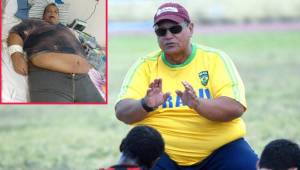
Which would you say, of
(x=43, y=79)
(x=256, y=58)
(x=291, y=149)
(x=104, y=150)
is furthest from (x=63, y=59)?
(x=256, y=58)

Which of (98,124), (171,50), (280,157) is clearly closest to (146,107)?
(171,50)

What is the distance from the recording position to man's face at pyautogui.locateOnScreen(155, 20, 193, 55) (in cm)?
568

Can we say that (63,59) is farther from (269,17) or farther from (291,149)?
(269,17)

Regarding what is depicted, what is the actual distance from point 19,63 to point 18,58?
3 cm

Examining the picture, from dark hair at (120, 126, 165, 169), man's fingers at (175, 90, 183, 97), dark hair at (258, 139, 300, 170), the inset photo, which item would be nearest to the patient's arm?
the inset photo

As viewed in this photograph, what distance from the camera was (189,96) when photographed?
5.35m

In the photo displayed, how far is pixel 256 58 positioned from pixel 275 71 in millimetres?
3270

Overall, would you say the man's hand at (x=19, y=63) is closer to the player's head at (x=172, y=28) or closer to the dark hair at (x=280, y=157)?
the player's head at (x=172, y=28)

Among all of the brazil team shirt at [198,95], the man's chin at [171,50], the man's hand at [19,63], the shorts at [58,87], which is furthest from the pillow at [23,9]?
the man's chin at [171,50]

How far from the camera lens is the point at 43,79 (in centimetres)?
559

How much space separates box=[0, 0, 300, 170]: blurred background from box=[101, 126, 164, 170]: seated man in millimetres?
3712

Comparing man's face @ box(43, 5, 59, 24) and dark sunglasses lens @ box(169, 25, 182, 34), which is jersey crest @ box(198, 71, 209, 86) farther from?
man's face @ box(43, 5, 59, 24)

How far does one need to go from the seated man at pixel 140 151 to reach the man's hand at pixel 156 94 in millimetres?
725

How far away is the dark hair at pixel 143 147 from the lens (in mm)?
4602
